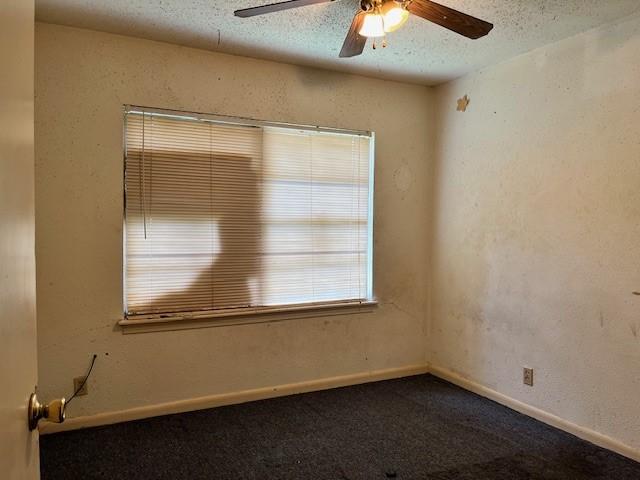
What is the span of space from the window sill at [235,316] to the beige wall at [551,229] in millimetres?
864

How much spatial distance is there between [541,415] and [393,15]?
2.55m

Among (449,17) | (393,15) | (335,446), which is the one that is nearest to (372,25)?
(393,15)

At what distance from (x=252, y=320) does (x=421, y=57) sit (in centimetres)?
220

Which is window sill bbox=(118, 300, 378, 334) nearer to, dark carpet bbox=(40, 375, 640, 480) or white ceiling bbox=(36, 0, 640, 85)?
dark carpet bbox=(40, 375, 640, 480)

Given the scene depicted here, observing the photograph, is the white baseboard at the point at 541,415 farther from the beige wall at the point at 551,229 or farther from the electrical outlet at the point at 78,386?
the electrical outlet at the point at 78,386

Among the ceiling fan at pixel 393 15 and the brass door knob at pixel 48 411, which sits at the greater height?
the ceiling fan at pixel 393 15

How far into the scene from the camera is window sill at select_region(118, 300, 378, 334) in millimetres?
2879

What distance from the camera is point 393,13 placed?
77.1 inches

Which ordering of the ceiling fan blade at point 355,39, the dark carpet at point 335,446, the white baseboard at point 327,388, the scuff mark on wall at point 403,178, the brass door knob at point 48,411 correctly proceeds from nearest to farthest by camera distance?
the brass door knob at point 48,411
the ceiling fan blade at point 355,39
the dark carpet at point 335,446
the white baseboard at point 327,388
the scuff mark on wall at point 403,178

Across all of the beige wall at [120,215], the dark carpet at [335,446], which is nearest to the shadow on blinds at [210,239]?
the beige wall at [120,215]

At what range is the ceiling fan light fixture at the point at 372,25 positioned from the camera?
2.02 meters

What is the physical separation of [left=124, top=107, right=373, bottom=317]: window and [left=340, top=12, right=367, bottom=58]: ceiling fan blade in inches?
38.2

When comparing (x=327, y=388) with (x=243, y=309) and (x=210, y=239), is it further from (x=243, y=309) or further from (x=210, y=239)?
(x=210, y=239)

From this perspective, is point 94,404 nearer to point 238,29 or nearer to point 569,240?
point 238,29
